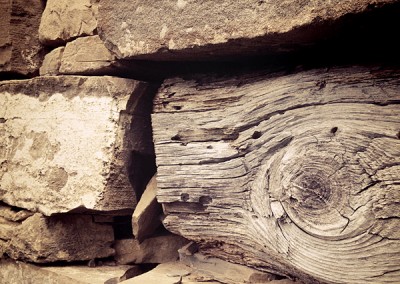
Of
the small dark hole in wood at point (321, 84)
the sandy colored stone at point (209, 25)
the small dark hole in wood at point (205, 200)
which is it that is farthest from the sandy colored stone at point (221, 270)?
the sandy colored stone at point (209, 25)

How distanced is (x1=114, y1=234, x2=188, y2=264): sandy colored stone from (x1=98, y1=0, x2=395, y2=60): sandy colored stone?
1.05m

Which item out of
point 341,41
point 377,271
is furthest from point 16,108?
point 377,271

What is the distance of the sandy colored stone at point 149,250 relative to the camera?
2.13 meters

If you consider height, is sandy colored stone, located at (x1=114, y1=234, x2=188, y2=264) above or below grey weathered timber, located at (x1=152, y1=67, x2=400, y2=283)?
below

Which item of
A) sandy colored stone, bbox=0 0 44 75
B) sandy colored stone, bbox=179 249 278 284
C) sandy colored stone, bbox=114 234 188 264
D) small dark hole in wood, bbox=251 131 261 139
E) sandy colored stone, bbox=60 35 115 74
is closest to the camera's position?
small dark hole in wood, bbox=251 131 261 139

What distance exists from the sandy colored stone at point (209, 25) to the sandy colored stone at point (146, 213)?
72 cm

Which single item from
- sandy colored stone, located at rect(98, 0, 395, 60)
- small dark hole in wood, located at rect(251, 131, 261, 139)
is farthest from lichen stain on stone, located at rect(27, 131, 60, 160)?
small dark hole in wood, located at rect(251, 131, 261, 139)

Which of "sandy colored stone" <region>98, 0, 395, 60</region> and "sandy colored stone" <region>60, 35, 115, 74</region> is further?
"sandy colored stone" <region>60, 35, 115, 74</region>

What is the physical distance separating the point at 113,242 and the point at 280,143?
4.05ft

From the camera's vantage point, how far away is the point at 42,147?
2.10 meters

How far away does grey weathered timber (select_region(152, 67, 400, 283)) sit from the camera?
4.31ft

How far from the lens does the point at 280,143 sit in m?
1.51

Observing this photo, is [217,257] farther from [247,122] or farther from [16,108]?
[16,108]

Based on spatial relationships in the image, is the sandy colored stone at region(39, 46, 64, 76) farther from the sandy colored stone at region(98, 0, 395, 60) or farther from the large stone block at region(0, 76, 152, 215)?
the sandy colored stone at region(98, 0, 395, 60)
